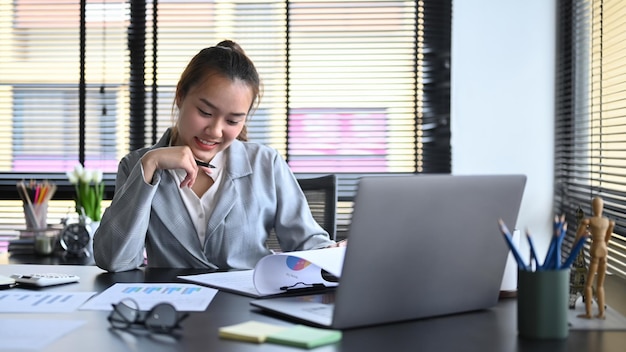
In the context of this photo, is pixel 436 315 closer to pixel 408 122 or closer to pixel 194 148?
pixel 194 148

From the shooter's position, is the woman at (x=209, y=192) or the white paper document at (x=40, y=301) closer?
→ the white paper document at (x=40, y=301)

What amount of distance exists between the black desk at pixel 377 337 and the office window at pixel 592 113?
4.28 ft

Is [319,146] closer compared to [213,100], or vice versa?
[213,100]

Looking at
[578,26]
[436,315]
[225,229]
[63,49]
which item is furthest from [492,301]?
[63,49]

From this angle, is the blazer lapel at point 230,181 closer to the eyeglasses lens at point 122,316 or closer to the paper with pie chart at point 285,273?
the paper with pie chart at point 285,273

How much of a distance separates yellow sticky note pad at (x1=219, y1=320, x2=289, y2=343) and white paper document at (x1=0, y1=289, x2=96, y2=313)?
0.33m

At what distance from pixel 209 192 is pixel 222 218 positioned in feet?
0.36

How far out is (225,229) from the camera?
2.04 meters

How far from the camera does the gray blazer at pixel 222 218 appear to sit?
1.83 metres

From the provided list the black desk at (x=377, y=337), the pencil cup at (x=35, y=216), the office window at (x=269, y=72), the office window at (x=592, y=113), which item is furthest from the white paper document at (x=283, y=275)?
the office window at (x=269, y=72)

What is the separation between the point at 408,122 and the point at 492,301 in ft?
7.02

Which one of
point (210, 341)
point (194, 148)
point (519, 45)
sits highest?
point (519, 45)

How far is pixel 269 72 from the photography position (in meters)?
3.37

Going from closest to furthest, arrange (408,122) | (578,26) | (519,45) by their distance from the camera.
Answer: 1. (578,26)
2. (519,45)
3. (408,122)
